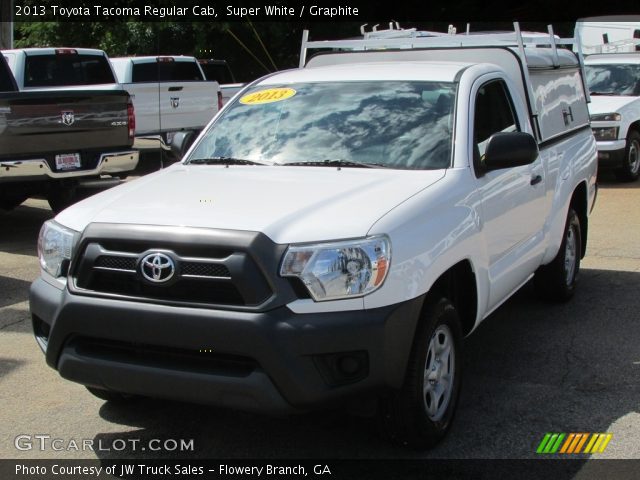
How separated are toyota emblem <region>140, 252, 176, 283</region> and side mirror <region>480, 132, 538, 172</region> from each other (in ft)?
6.30

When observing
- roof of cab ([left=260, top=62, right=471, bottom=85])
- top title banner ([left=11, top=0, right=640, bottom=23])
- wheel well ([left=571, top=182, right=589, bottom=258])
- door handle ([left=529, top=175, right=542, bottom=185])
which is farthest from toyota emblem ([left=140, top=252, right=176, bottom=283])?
top title banner ([left=11, top=0, right=640, bottom=23])

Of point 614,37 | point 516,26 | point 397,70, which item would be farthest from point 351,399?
point 614,37

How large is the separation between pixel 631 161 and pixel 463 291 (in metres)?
10.7

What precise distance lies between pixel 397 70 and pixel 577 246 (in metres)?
2.59

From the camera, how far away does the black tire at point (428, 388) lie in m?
4.14

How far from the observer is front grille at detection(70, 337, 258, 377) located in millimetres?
3861

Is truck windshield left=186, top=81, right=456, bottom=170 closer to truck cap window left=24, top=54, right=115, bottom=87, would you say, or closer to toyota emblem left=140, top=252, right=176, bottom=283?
toyota emblem left=140, top=252, right=176, bottom=283

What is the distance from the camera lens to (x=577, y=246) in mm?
7344

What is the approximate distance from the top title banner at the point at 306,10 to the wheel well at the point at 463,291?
19.7m

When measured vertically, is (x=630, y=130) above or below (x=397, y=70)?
below

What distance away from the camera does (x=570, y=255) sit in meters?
7.21

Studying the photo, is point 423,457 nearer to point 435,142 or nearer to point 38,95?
point 435,142

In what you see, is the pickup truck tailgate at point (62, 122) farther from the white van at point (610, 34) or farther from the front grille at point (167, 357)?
the white van at point (610, 34)

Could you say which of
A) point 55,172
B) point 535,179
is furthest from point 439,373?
point 55,172
